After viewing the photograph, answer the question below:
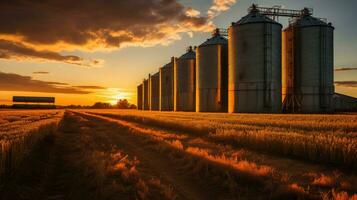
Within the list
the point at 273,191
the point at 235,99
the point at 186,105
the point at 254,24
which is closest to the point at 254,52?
the point at 254,24

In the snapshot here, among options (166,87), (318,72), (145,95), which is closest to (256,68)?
(318,72)

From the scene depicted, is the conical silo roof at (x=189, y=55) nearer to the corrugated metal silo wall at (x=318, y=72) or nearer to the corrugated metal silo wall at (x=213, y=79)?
the corrugated metal silo wall at (x=213, y=79)

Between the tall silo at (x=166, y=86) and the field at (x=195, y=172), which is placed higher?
the tall silo at (x=166, y=86)

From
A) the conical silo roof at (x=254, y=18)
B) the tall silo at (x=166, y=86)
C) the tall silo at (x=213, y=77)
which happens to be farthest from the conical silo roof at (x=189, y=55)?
the conical silo roof at (x=254, y=18)

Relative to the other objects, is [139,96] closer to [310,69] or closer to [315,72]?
[310,69]

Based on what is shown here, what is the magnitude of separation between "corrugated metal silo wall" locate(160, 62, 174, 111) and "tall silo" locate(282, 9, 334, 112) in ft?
123

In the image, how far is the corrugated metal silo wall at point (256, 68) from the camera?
160 ft

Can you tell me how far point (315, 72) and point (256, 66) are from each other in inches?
451

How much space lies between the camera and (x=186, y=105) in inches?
2867

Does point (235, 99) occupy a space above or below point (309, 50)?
below

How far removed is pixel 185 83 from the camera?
73.9 meters

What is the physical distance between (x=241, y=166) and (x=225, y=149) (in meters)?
4.52

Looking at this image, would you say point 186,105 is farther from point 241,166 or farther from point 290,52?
point 241,166

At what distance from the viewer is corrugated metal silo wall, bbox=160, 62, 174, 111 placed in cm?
8700
